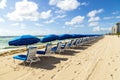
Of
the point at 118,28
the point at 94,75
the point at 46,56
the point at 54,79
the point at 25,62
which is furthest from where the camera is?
the point at 118,28

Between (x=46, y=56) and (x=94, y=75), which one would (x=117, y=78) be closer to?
(x=94, y=75)

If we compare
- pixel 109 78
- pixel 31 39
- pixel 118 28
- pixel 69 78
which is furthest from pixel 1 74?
pixel 118 28

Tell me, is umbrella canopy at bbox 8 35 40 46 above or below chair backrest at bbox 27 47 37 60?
above

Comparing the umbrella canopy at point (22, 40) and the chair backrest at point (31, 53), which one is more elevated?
the umbrella canopy at point (22, 40)

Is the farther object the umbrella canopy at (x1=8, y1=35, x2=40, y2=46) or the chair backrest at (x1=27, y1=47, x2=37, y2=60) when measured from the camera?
the umbrella canopy at (x1=8, y1=35, x2=40, y2=46)

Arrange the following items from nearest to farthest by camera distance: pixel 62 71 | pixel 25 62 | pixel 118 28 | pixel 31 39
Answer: pixel 62 71, pixel 25 62, pixel 31 39, pixel 118 28

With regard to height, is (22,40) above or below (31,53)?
above

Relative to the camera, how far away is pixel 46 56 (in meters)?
9.31

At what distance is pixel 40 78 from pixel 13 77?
2.77 feet

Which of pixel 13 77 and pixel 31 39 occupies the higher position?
pixel 31 39

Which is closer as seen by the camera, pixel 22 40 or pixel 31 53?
pixel 31 53

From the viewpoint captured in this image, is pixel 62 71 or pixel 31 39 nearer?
pixel 62 71

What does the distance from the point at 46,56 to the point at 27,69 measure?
307 centimetres

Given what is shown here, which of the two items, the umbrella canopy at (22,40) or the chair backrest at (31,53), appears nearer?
the chair backrest at (31,53)
